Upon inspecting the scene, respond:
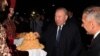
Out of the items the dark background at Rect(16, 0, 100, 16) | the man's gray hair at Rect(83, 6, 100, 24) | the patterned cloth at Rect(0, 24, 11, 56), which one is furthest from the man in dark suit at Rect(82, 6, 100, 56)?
the dark background at Rect(16, 0, 100, 16)

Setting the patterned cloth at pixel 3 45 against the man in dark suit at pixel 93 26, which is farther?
the patterned cloth at pixel 3 45

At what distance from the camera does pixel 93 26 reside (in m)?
3.57

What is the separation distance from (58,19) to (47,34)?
16.4 inches

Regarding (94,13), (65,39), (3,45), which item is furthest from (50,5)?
(94,13)

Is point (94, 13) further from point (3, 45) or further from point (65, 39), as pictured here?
point (65, 39)

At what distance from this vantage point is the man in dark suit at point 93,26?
348cm

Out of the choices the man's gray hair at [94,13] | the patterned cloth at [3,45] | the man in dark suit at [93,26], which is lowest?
the patterned cloth at [3,45]

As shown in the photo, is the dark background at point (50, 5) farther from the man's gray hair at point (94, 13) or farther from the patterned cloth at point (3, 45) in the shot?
the man's gray hair at point (94, 13)

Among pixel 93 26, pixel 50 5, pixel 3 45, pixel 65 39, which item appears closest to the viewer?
pixel 93 26

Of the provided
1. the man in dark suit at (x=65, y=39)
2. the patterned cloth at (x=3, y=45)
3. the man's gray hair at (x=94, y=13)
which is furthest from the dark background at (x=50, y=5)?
the man's gray hair at (x=94, y=13)

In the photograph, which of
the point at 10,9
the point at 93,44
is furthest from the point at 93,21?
the point at 10,9

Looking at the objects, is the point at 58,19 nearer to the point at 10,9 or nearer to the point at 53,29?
the point at 53,29

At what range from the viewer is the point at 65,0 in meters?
8.21

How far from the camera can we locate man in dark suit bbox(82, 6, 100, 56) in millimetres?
3481
